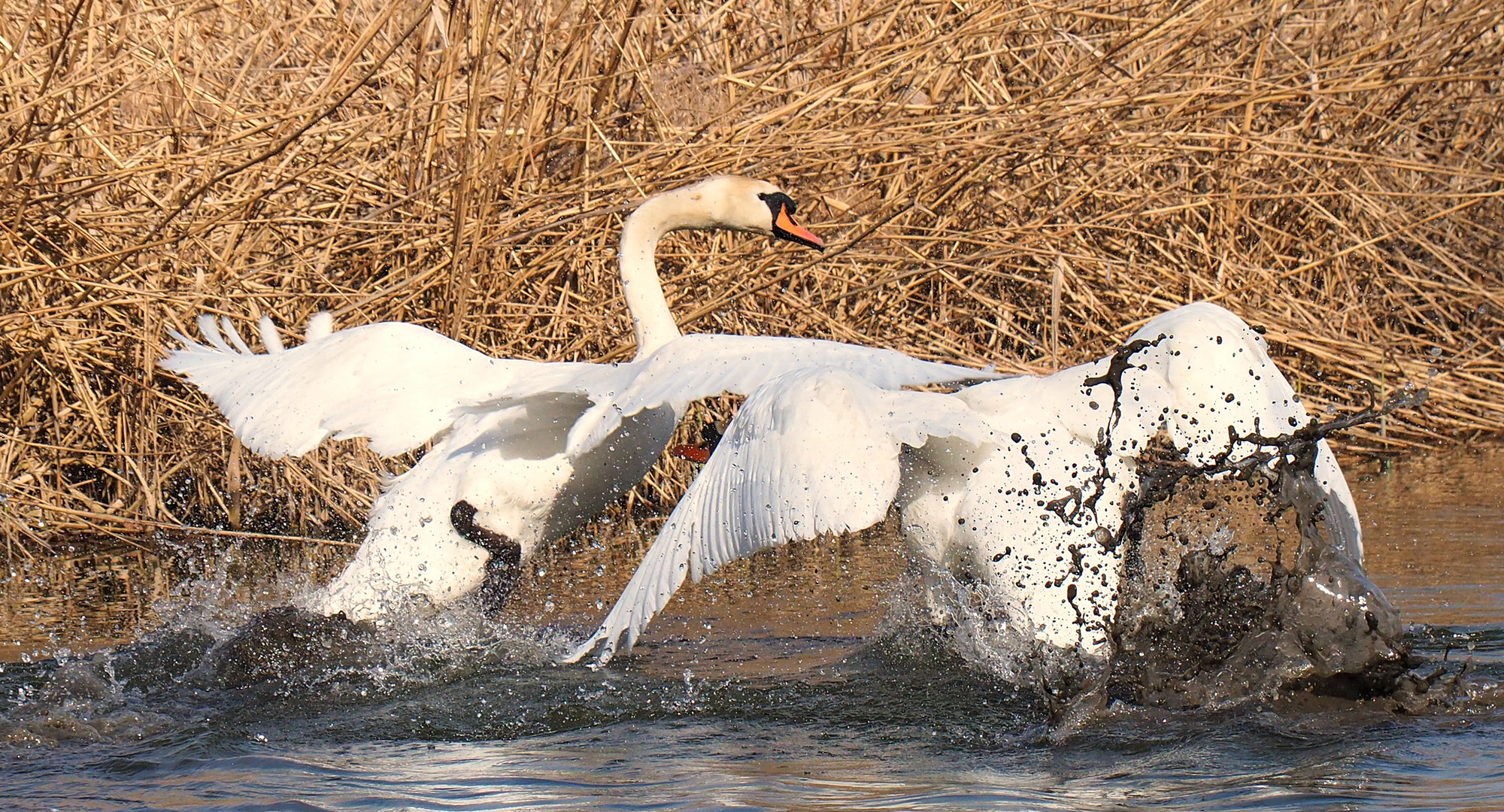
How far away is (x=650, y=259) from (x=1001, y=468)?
1.60 meters

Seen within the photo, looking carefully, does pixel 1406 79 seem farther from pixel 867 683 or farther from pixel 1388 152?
pixel 867 683

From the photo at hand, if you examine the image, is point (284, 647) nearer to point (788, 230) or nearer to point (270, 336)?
point (270, 336)

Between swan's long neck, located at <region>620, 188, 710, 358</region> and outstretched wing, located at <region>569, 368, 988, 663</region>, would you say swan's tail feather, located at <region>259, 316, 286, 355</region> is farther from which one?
outstretched wing, located at <region>569, 368, 988, 663</region>

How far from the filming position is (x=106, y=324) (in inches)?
239

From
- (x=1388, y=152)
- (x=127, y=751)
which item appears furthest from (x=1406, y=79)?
(x=127, y=751)

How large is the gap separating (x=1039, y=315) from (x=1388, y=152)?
1.85 metres

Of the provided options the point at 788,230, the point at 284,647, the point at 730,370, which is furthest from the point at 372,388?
the point at 788,230

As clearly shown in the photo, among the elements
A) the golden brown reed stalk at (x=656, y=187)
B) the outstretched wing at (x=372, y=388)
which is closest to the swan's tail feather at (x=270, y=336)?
the outstretched wing at (x=372, y=388)

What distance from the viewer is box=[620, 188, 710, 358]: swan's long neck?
4906mm

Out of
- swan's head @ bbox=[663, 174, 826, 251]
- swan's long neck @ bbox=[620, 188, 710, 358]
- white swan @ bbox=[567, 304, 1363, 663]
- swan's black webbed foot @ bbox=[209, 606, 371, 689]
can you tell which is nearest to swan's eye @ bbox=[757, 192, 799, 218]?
swan's head @ bbox=[663, 174, 826, 251]

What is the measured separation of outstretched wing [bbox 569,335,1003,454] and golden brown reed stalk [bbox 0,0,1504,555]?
1782 millimetres

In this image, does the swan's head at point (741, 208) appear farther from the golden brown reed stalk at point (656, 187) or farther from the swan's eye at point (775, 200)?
the golden brown reed stalk at point (656, 187)

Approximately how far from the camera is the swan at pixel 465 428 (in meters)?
4.21

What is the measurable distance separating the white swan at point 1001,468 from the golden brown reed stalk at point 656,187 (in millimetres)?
2234
